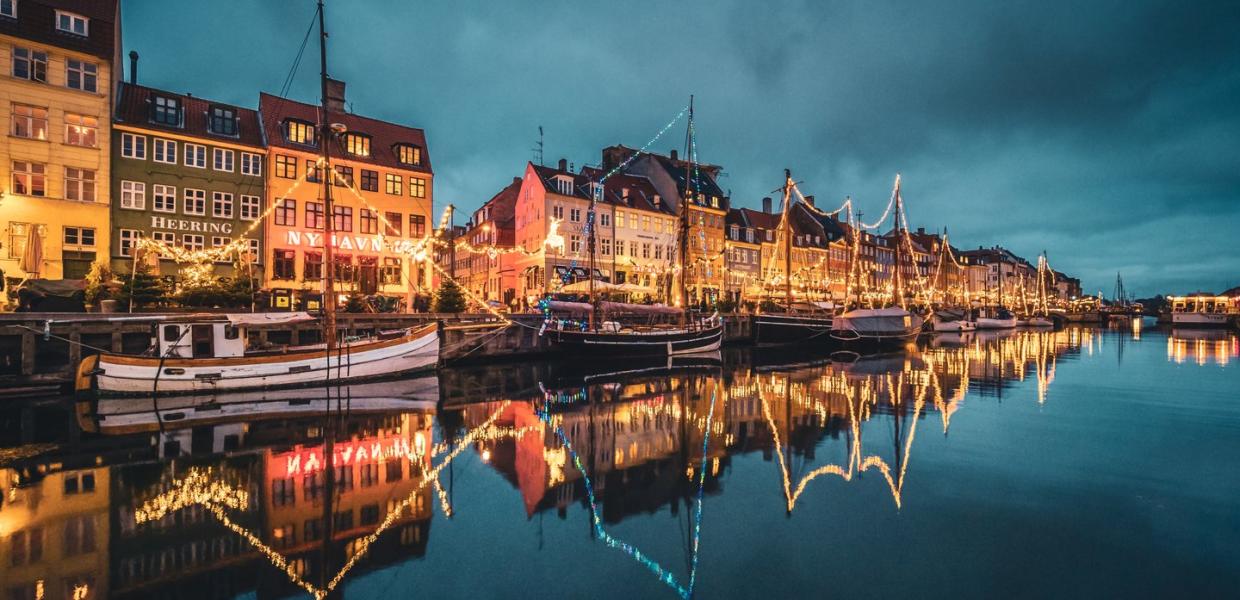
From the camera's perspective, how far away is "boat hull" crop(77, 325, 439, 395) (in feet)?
59.7

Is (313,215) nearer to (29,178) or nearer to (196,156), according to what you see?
(196,156)

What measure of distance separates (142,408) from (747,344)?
3847 cm

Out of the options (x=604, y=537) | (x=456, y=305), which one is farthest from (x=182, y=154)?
(x=604, y=537)

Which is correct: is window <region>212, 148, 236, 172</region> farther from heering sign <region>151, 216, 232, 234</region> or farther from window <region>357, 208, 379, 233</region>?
window <region>357, 208, 379, 233</region>

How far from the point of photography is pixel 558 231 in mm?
49000

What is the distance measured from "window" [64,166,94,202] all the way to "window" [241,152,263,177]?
7037 mm

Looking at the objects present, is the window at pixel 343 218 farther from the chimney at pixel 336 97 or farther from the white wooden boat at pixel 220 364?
the white wooden boat at pixel 220 364

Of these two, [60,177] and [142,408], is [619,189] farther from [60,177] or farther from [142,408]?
[142,408]

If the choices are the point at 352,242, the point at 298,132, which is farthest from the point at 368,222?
the point at 298,132

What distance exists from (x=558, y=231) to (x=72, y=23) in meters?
31.7

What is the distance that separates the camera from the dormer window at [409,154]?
40.0 m

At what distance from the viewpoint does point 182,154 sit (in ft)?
108

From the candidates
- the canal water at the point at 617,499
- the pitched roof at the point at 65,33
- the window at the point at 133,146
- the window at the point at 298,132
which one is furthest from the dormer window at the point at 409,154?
the canal water at the point at 617,499

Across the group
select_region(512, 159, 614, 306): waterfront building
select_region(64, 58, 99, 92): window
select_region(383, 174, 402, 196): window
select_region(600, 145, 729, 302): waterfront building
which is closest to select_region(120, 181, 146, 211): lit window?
select_region(64, 58, 99, 92): window
